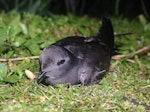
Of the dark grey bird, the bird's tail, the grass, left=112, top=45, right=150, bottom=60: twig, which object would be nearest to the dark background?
the grass

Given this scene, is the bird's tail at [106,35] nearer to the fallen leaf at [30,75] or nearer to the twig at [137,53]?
the twig at [137,53]

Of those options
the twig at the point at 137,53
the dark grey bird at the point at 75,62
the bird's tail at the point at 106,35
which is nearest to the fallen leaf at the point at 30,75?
the dark grey bird at the point at 75,62

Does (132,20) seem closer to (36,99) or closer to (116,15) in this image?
(116,15)

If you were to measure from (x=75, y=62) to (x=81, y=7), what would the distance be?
137 inches

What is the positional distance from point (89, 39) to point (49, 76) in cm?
75

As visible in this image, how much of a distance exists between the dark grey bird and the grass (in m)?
0.08

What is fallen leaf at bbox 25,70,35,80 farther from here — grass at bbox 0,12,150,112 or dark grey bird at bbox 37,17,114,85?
dark grey bird at bbox 37,17,114,85

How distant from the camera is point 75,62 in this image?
11.1 ft

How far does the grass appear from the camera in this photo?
10.1 ft

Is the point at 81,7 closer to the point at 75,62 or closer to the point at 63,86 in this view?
the point at 75,62

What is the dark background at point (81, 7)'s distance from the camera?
6152mm

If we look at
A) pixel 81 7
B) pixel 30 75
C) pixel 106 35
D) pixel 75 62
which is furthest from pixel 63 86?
pixel 81 7

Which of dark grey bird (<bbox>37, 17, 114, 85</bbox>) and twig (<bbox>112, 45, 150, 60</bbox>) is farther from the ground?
dark grey bird (<bbox>37, 17, 114, 85</bbox>)

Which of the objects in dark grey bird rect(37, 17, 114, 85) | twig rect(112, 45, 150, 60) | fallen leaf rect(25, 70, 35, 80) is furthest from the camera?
twig rect(112, 45, 150, 60)
